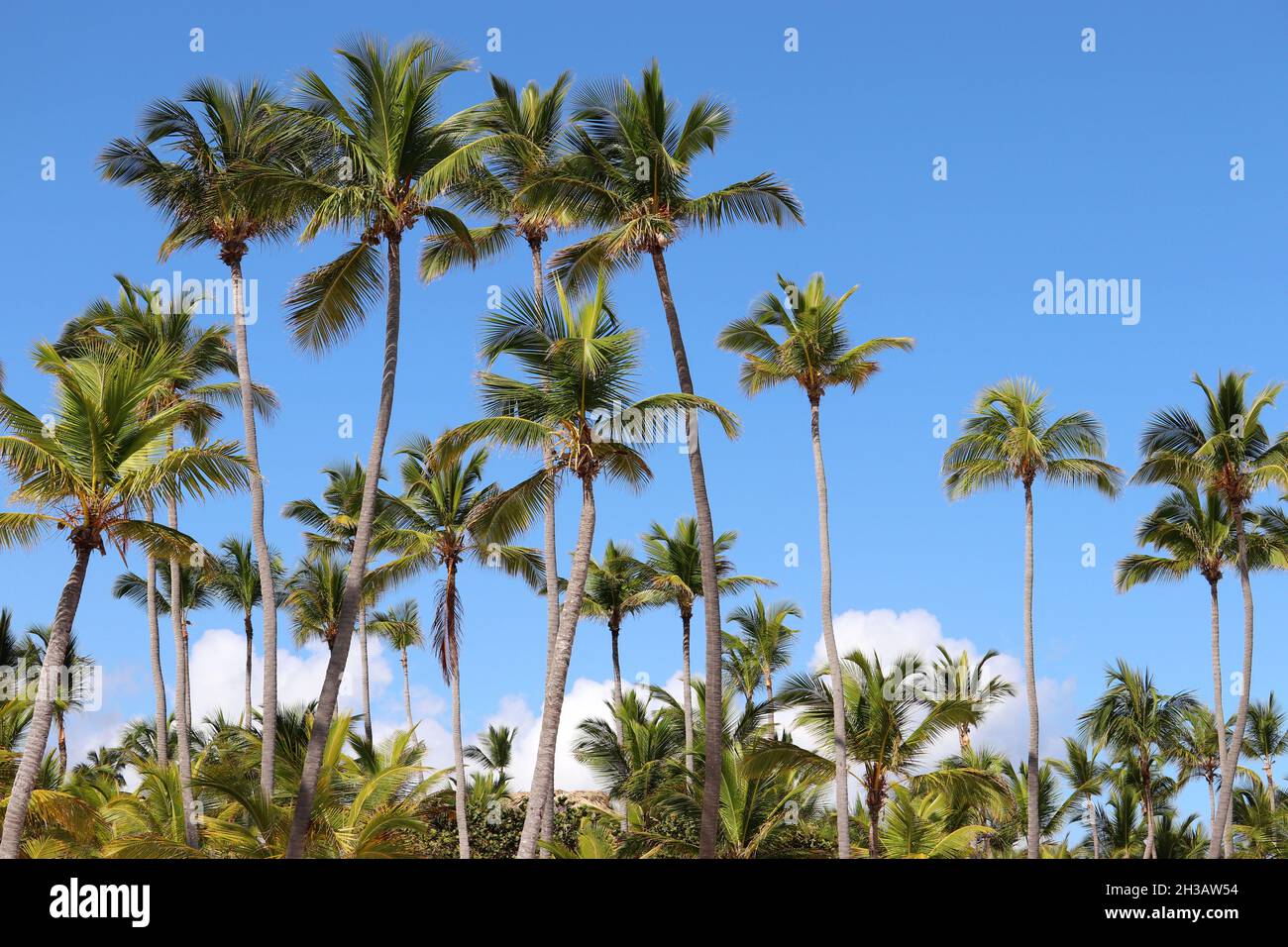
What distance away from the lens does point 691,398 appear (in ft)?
68.1

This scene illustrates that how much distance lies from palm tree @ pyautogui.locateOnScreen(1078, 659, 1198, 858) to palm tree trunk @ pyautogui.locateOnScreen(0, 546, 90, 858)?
3918 centimetres

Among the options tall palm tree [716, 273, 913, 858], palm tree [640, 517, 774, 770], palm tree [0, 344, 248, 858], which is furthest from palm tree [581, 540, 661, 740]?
palm tree [0, 344, 248, 858]

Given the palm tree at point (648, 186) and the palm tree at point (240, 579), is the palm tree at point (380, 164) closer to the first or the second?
the palm tree at point (648, 186)

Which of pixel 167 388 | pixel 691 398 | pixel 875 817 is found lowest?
pixel 875 817

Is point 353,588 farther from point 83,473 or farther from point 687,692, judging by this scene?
point 687,692

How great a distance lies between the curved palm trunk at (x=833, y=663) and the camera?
90.2 ft

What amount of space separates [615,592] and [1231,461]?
2049cm

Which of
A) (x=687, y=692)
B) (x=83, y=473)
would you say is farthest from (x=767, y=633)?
(x=83, y=473)

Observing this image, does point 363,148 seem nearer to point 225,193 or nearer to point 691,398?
point 225,193

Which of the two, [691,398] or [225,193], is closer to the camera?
[691,398]

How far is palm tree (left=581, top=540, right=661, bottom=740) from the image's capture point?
42.1 m
